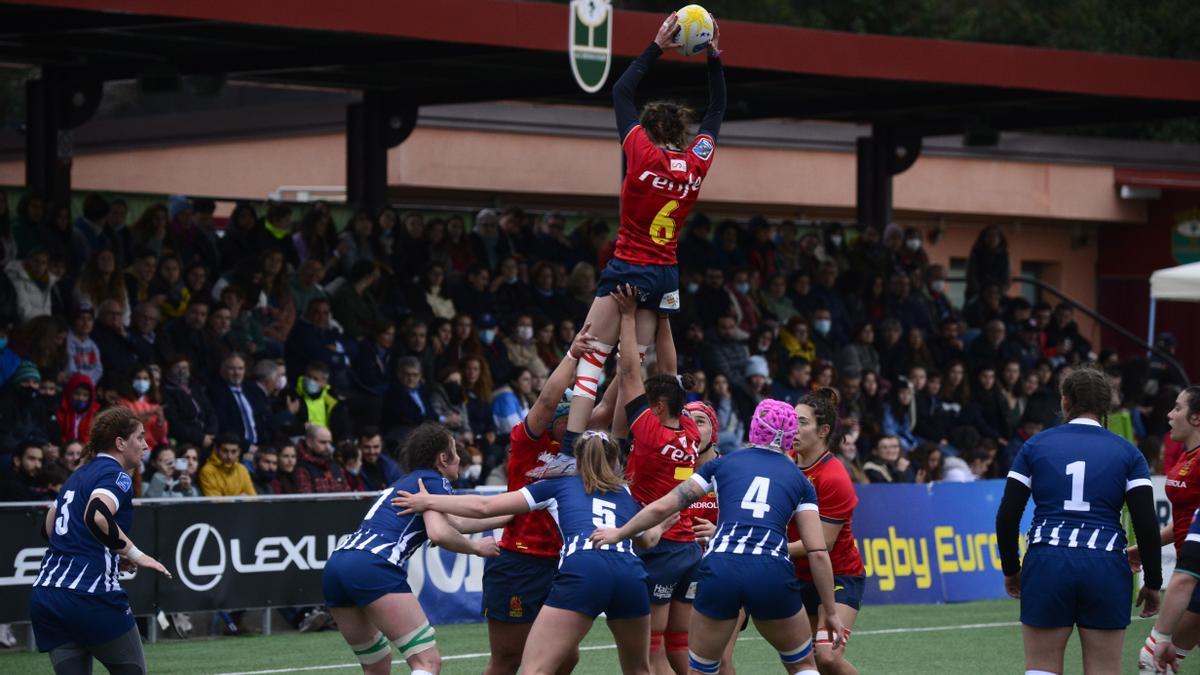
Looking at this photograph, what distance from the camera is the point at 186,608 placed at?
531 inches

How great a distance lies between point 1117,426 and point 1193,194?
15181mm

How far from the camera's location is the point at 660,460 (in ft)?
31.4

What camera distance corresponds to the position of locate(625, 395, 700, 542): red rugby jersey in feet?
31.3

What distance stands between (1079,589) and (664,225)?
2.71 meters

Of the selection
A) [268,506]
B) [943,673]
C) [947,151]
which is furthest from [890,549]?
[947,151]

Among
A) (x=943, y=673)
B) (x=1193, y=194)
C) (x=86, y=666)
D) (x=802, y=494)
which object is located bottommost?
(x=943, y=673)

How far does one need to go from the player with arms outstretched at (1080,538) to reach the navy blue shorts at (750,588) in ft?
3.35

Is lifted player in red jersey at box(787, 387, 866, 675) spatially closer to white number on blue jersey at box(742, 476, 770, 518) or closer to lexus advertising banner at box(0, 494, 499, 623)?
white number on blue jersey at box(742, 476, 770, 518)

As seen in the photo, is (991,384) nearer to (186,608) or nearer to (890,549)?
(890,549)

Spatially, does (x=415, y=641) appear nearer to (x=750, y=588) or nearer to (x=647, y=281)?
(x=750, y=588)

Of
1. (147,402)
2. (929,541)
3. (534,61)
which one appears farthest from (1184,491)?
(534,61)

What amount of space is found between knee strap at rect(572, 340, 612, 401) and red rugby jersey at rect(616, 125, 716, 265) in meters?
0.47

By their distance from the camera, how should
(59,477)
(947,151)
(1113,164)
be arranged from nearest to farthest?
(59,477) → (947,151) → (1113,164)

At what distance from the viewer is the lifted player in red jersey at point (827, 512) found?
378 inches
